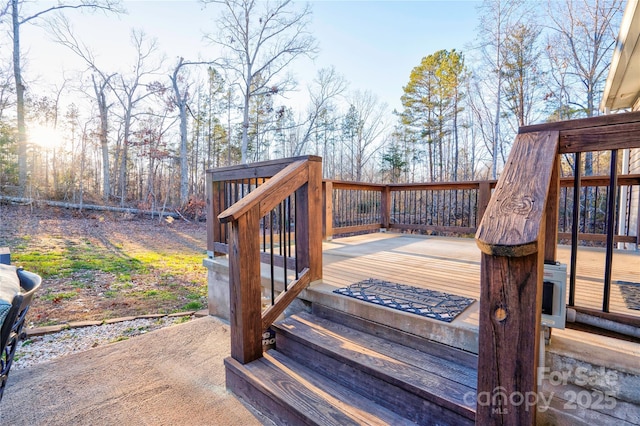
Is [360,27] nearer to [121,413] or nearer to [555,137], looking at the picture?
[555,137]

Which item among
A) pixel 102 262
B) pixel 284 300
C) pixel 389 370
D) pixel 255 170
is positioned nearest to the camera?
pixel 389 370

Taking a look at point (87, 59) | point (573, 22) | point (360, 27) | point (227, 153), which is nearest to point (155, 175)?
point (227, 153)

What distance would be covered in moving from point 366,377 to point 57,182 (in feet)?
57.6

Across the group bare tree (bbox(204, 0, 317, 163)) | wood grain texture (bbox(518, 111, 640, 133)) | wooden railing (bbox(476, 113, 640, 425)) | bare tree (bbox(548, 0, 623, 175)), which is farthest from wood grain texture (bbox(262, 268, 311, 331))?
bare tree (bbox(548, 0, 623, 175))

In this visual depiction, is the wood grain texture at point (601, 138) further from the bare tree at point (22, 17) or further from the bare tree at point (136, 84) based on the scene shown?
the bare tree at point (136, 84)

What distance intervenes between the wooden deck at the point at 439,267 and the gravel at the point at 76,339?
2.11m

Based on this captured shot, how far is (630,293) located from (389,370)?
1833mm

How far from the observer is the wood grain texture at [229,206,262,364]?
1810 millimetres

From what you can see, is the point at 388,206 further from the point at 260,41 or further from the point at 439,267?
the point at 260,41

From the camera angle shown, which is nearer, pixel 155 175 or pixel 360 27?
pixel 360 27

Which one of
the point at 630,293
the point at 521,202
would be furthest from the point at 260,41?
the point at 521,202

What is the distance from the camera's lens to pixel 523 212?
95cm

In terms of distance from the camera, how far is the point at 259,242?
6.21 feet

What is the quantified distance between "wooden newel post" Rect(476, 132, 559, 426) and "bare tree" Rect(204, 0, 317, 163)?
485 inches
